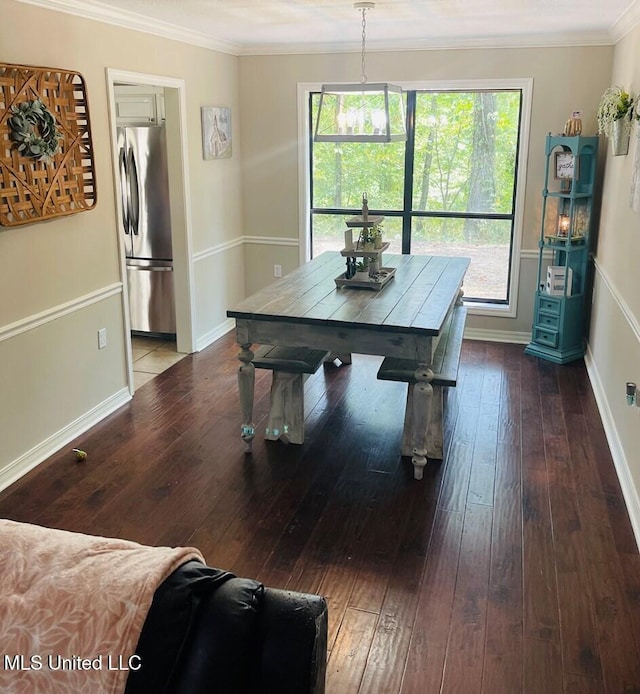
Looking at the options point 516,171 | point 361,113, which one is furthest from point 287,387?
point 516,171

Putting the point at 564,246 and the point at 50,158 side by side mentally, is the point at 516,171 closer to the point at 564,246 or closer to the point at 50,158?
the point at 564,246

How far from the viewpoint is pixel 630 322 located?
3430 mm

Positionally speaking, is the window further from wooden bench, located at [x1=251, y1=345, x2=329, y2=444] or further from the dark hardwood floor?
wooden bench, located at [x1=251, y1=345, x2=329, y2=444]

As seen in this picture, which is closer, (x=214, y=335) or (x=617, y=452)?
(x=617, y=452)

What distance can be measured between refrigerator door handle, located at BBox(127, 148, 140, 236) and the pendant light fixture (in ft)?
7.03

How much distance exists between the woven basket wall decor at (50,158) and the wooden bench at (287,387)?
1303 mm

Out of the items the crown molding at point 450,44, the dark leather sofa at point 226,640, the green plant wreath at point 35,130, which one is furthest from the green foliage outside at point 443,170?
the dark leather sofa at point 226,640

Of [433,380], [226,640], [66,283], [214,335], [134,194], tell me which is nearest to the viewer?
[226,640]

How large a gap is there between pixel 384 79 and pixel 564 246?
1928mm

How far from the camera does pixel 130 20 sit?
4051mm

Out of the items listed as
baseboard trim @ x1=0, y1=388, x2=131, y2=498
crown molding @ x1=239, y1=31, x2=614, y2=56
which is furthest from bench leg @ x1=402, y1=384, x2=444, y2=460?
crown molding @ x1=239, y1=31, x2=614, y2=56

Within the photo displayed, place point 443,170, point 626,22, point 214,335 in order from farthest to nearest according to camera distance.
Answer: point 214,335, point 443,170, point 626,22

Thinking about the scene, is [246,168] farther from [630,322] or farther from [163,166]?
[630,322]

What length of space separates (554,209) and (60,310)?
3.66 metres
